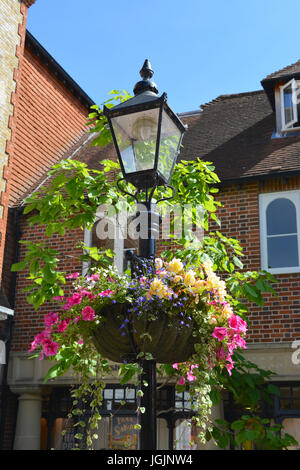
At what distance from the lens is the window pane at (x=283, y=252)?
10.4m

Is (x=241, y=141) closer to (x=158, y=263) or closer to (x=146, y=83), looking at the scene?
(x=146, y=83)

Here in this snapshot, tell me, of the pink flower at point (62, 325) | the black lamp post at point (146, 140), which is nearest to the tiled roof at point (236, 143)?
the black lamp post at point (146, 140)

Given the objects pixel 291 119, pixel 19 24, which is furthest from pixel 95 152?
pixel 291 119

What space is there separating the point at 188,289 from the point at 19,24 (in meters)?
9.01

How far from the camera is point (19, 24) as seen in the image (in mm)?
11172

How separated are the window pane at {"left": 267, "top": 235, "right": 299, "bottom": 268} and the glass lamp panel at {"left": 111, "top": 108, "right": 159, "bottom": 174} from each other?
6305 millimetres

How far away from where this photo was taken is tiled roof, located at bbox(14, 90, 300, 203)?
36.6 feet

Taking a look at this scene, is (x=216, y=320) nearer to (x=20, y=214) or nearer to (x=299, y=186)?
(x=299, y=186)

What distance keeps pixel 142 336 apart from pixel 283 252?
724cm

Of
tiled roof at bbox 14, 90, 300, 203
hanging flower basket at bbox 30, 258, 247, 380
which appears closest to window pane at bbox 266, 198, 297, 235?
tiled roof at bbox 14, 90, 300, 203

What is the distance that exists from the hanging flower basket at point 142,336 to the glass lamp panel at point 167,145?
1363mm

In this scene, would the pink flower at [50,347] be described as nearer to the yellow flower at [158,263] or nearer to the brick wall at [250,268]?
the yellow flower at [158,263]

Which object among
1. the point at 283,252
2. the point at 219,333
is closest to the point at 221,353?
the point at 219,333

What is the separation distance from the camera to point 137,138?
4742mm
